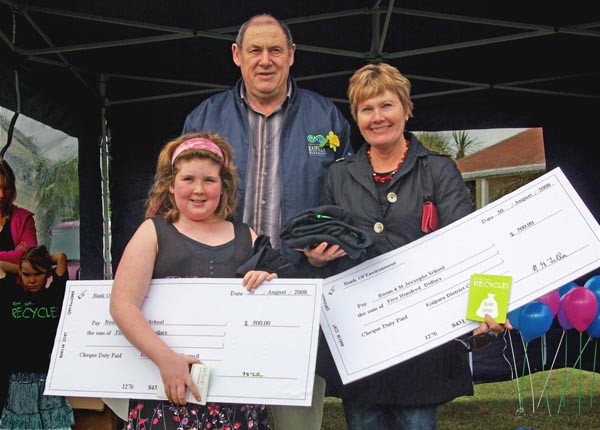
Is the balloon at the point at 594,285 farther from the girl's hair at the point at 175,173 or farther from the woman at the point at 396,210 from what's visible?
the girl's hair at the point at 175,173

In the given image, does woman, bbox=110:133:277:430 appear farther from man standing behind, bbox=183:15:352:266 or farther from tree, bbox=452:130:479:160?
tree, bbox=452:130:479:160

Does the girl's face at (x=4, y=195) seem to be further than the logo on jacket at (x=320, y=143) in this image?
Yes

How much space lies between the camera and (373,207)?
211 centimetres

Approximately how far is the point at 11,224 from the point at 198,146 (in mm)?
2425

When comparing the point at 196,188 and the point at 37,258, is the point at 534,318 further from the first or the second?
the point at 196,188

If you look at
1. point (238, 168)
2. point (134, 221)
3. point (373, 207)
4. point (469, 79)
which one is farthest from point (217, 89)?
point (373, 207)

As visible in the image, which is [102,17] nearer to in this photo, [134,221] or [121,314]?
[134,221]

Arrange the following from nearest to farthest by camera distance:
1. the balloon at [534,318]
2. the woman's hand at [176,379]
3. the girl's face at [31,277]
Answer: the woman's hand at [176,379] → the girl's face at [31,277] → the balloon at [534,318]

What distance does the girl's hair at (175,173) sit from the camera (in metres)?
2.11

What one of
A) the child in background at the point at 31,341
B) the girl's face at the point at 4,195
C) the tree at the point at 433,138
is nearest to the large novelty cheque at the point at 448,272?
the child in background at the point at 31,341

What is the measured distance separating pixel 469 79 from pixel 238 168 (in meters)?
3.83

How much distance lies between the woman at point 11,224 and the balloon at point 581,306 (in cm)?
382

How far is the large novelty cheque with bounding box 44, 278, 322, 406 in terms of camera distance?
6.11 ft

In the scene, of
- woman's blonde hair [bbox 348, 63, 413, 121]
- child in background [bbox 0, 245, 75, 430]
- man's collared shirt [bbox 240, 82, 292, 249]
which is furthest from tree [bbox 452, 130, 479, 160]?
woman's blonde hair [bbox 348, 63, 413, 121]
